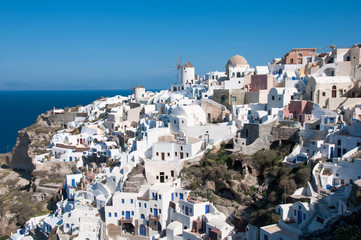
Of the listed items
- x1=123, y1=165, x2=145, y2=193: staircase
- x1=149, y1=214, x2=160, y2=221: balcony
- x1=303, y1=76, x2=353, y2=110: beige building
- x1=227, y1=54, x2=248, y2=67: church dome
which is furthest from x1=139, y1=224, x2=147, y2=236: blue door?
x1=227, y1=54, x2=248, y2=67: church dome

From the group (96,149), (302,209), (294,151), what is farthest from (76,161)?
(302,209)

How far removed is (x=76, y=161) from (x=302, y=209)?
2523 cm

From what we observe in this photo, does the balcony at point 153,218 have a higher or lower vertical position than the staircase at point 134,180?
lower

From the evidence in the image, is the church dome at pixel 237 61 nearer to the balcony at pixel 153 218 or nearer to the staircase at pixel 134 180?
the staircase at pixel 134 180

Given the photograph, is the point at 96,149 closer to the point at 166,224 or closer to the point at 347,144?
the point at 166,224

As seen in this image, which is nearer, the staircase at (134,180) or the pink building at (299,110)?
the staircase at (134,180)

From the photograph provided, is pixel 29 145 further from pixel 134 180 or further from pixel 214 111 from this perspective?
pixel 214 111

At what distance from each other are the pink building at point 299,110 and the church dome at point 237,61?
1605cm

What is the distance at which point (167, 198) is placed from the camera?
90.5ft

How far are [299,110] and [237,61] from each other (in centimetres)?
1761

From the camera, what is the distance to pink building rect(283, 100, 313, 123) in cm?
3122

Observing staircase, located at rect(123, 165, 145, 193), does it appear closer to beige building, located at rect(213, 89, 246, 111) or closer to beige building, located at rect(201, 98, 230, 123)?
beige building, located at rect(201, 98, 230, 123)

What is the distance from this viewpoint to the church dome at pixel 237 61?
4785cm

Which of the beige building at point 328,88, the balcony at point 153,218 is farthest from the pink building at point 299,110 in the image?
the balcony at point 153,218
